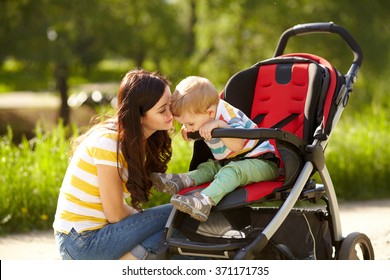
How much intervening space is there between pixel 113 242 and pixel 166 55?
646 inches

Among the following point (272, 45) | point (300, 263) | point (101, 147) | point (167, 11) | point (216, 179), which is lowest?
point (300, 263)

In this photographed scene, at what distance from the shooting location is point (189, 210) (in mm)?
3127

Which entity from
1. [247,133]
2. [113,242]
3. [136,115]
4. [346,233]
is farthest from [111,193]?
[346,233]

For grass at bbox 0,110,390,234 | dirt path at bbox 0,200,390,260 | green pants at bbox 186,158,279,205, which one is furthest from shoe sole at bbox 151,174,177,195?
dirt path at bbox 0,200,390,260

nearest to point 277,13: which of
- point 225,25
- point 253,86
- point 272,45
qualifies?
point 272,45

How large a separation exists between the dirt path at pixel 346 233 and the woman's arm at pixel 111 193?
1.35 m

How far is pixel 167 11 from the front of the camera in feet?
62.1

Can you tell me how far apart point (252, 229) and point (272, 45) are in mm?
12864

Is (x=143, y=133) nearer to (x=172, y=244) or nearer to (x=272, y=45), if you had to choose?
(x=172, y=244)

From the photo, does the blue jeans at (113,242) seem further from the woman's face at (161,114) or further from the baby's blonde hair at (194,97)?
the baby's blonde hair at (194,97)

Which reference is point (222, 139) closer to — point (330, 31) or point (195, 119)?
point (195, 119)

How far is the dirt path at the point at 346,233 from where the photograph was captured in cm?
457

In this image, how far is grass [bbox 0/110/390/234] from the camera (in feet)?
17.2

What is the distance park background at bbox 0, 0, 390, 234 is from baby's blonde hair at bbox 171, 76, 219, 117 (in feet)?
7.39
